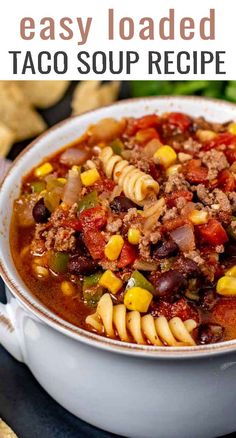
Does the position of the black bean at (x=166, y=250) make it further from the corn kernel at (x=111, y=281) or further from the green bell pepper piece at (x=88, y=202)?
the green bell pepper piece at (x=88, y=202)

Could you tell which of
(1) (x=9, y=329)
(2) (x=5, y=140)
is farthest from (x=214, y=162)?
(2) (x=5, y=140)

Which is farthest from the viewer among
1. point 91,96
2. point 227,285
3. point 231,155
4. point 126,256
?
point 91,96

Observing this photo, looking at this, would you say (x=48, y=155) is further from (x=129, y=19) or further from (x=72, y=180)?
(x=129, y=19)

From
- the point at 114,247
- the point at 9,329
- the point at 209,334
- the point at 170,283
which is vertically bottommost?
the point at 9,329

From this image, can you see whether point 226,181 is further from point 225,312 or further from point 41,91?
point 41,91

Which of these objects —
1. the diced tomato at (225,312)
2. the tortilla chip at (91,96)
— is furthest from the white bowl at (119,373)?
the tortilla chip at (91,96)

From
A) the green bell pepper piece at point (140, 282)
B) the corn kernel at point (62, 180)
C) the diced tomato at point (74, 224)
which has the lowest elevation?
the green bell pepper piece at point (140, 282)

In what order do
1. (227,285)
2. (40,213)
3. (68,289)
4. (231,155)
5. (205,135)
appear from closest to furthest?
(227,285), (68,289), (40,213), (231,155), (205,135)
